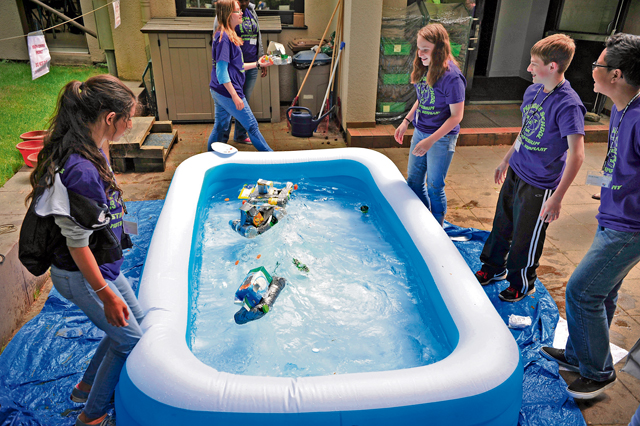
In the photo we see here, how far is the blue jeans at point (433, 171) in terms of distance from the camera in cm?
354

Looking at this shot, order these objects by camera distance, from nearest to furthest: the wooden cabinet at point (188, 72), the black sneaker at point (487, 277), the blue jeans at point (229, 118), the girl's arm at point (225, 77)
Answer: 1. the black sneaker at point (487, 277)
2. the girl's arm at point (225, 77)
3. the blue jeans at point (229, 118)
4. the wooden cabinet at point (188, 72)

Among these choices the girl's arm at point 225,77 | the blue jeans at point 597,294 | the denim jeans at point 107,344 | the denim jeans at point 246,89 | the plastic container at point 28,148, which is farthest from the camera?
the denim jeans at point 246,89

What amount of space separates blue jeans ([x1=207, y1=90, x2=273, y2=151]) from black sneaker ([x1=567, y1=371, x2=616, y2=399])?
380 centimetres

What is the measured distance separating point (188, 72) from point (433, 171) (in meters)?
4.24

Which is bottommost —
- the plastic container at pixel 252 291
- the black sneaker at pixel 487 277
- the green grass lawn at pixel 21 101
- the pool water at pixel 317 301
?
the black sneaker at pixel 487 277

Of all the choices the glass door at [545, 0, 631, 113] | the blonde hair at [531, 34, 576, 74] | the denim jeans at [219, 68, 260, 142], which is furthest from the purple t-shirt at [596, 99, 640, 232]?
the glass door at [545, 0, 631, 113]

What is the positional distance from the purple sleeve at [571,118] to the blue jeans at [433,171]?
103cm

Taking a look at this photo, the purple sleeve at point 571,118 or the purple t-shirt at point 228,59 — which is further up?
the purple sleeve at point 571,118

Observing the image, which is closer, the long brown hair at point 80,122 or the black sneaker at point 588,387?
the long brown hair at point 80,122

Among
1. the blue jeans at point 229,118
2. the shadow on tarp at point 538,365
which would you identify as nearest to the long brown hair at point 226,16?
the blue jeans at point 229,118

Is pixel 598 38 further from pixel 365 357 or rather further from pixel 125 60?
pixel 125 60

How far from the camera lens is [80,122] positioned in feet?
5.98

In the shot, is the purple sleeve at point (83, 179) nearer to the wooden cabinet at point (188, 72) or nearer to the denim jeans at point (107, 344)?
the denim jeans at point (107, 344)

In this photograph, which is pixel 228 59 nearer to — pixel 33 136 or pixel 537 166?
pixel 33 136
